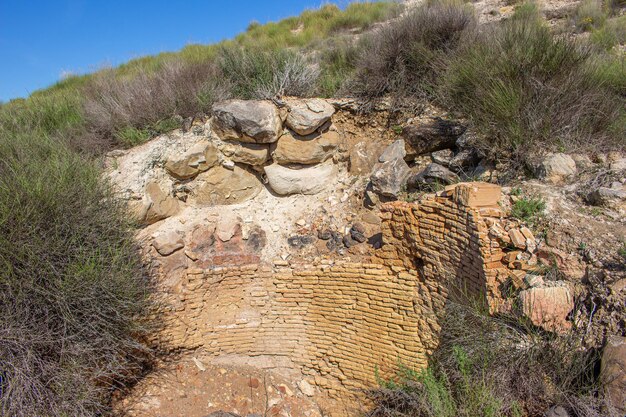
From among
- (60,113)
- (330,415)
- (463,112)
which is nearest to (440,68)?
(463,112)

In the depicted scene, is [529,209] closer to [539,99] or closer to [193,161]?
[539,99]

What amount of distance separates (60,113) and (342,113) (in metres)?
5.11

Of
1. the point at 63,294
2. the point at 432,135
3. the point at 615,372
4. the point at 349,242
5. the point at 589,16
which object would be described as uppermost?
the point at 589,16

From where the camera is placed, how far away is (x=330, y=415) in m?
4.54

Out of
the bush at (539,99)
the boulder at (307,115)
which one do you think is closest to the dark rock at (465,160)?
the bush at (539,99)

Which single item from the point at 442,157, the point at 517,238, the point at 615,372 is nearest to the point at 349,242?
the point at 442,157

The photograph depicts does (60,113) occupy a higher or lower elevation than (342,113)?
higher

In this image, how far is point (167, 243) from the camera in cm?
518

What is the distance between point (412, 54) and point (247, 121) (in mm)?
2909

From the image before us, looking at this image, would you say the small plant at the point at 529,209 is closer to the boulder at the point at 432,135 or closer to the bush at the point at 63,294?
the boulder at the point at 432,135

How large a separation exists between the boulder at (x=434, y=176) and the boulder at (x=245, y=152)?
2294 mm

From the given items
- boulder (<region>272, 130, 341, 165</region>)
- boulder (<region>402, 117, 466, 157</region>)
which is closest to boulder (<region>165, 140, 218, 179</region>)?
boulder (<region>272, 130, 341, 165</region>)

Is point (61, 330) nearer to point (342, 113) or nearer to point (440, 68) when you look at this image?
point (342, 113)

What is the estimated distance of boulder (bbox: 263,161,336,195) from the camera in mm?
5926
